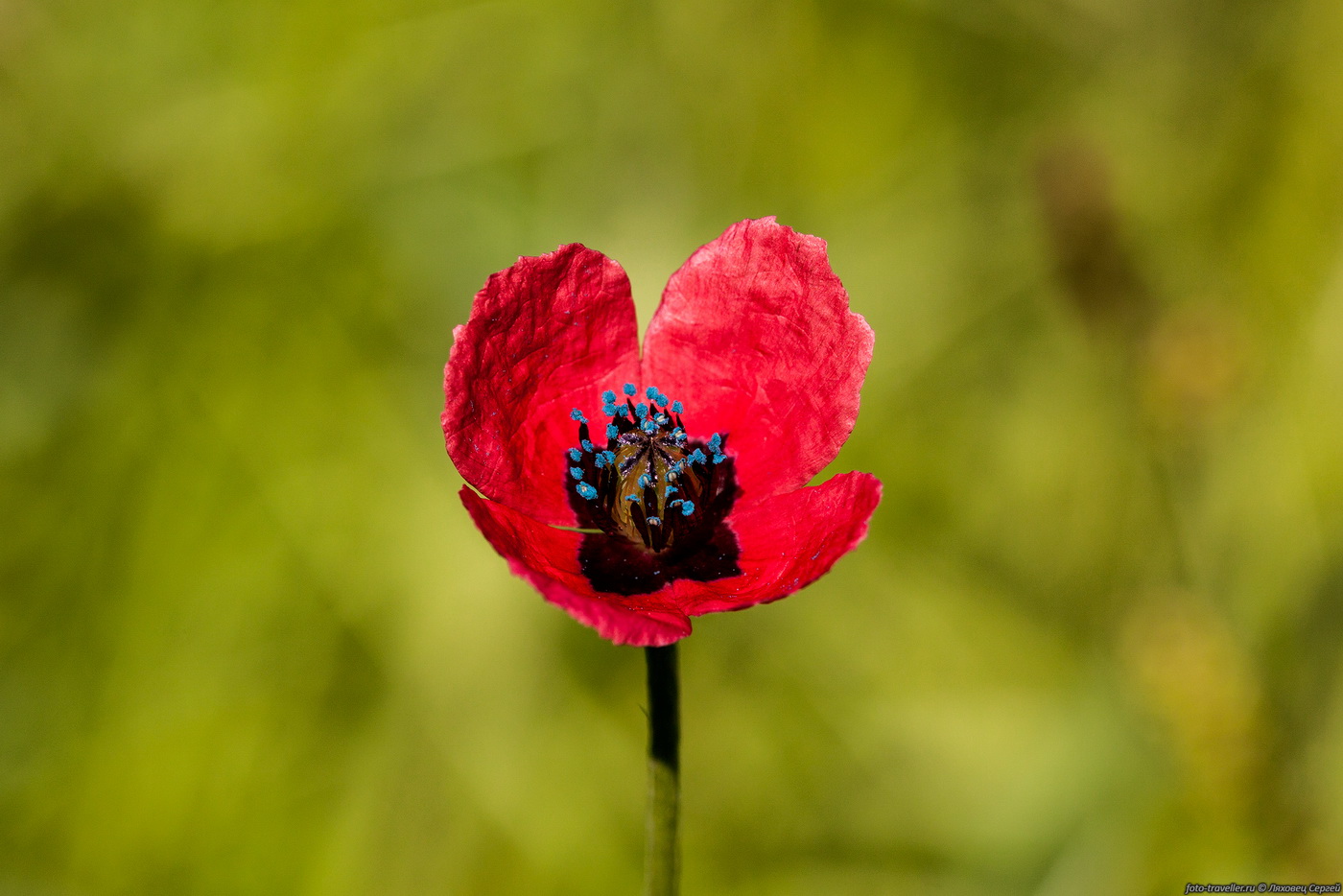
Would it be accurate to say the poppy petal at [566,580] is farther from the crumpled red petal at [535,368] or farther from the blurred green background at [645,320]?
the blurred green background at [645,320]

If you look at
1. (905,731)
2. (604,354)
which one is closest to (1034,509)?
(905,731)

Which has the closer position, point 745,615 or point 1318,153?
point 745,615

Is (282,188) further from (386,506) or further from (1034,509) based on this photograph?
(1034,509)

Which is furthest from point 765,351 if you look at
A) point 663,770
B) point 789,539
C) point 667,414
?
point 663,770

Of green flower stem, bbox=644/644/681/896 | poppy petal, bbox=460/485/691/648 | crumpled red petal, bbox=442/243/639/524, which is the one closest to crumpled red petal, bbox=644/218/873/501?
crumpled red petal, bbox=442/243/639/524

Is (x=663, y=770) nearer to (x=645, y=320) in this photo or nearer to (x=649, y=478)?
(x=649, y=478)

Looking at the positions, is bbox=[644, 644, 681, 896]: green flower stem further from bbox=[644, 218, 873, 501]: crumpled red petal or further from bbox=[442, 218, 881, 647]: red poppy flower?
bbox=[644, 218, 873, 501]: crumpled red petal

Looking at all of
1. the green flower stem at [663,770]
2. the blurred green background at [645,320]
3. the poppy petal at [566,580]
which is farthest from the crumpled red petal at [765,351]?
the blurred green background at [645,320]
